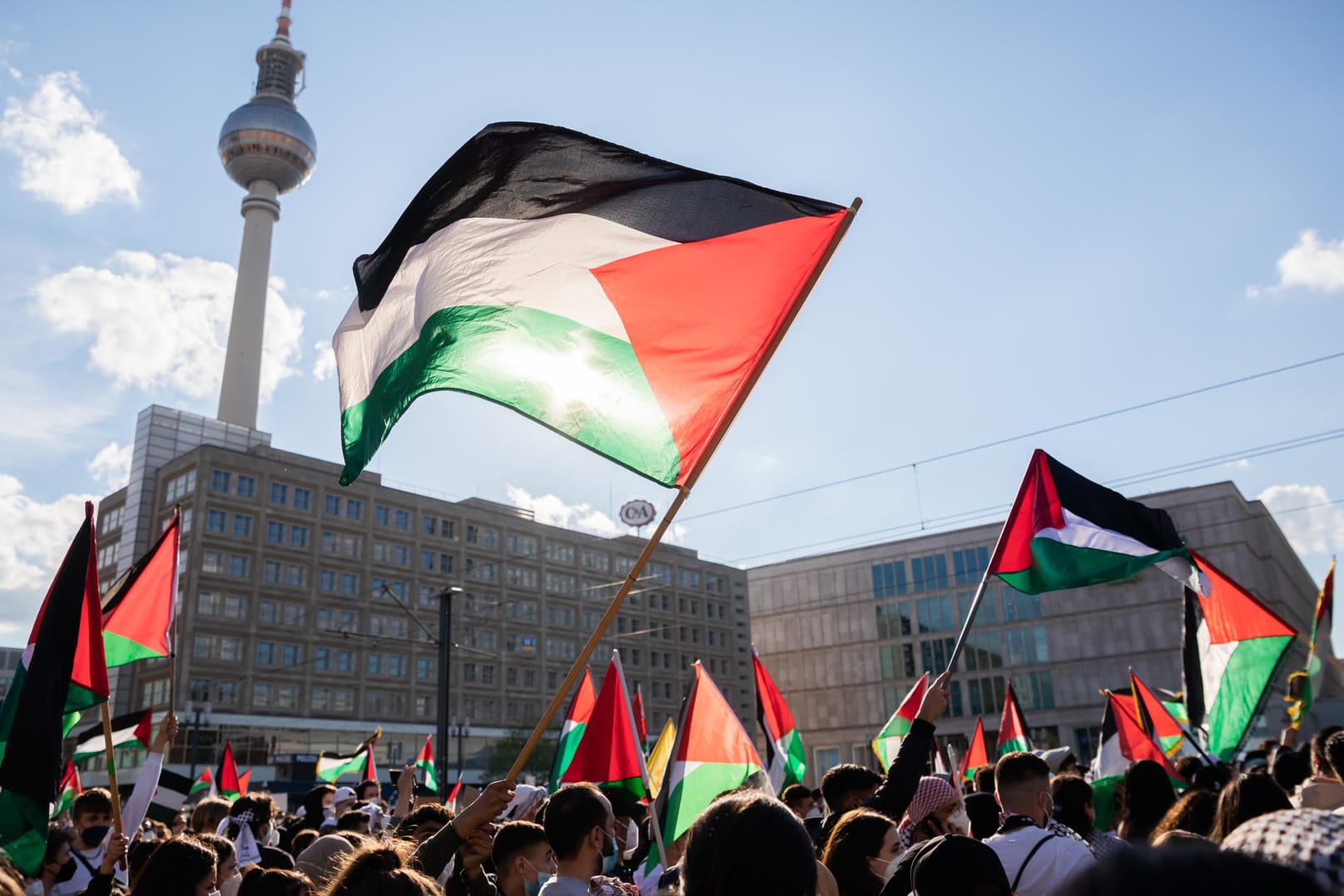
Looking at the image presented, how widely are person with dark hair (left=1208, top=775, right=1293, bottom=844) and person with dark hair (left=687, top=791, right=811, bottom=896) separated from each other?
122 inches

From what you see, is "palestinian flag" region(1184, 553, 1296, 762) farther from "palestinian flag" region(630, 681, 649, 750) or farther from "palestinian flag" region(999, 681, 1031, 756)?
"palestinian flag" region(999, 681, 1031, 756)

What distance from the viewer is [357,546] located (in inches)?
3177

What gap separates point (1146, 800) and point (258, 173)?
12660 cm

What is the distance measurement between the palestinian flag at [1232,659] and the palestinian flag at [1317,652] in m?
2.24

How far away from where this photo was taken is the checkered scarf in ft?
5.79

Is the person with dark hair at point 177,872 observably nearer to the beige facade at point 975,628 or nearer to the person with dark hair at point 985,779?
A: the person with dark hair at point 985,779

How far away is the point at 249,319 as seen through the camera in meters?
108

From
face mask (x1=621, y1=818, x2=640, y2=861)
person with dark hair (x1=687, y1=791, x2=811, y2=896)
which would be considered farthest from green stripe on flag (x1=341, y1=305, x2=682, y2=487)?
face mask (x1=621, y1=818, x2=640, y2=861)

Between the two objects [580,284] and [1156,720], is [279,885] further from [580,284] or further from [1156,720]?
[1156,720]

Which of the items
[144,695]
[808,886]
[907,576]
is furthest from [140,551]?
[808,886]

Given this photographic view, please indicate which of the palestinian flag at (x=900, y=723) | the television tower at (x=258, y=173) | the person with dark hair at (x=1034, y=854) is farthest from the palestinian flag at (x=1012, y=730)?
the television tower at (x=258, y=173)

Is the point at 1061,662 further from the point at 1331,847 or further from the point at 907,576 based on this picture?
the point at 1331,847

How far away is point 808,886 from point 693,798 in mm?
6739

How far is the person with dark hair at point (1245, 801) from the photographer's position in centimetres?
477
